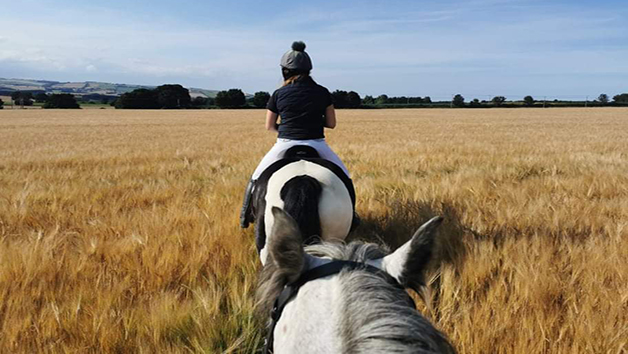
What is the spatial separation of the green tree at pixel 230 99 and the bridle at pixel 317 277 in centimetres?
8164

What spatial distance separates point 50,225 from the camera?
3975mm

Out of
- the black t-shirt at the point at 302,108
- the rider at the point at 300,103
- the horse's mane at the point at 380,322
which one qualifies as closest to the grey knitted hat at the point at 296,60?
the rider at the point at 300,103

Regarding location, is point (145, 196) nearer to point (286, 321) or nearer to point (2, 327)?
point (2, 327)

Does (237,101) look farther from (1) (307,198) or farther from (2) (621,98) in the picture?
(1) (307,198)

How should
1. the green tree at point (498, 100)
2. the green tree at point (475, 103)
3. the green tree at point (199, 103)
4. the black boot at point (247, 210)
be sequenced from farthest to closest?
the green tree at point (199, 103) < the green tree at point (498, 100) < the green tree at point (475, 103) < the black boot at point (247, 210)

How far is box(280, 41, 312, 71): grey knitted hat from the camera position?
3.64 metres

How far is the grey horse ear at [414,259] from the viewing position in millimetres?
1224

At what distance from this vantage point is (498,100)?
76.2 m

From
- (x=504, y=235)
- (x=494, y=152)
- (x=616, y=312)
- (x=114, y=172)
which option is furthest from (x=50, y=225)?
(x=494, y=152)

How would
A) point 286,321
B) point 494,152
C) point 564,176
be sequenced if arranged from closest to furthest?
point 286,321, point 564,176, point 494,152

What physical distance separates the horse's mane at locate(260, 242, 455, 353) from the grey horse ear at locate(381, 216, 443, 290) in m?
0.09

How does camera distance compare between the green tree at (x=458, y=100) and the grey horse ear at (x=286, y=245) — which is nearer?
the grey horse ear at (x=286, y=245)

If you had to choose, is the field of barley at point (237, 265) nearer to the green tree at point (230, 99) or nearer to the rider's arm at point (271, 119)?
the rider's arm at point (271, 119)

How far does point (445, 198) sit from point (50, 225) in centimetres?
413
